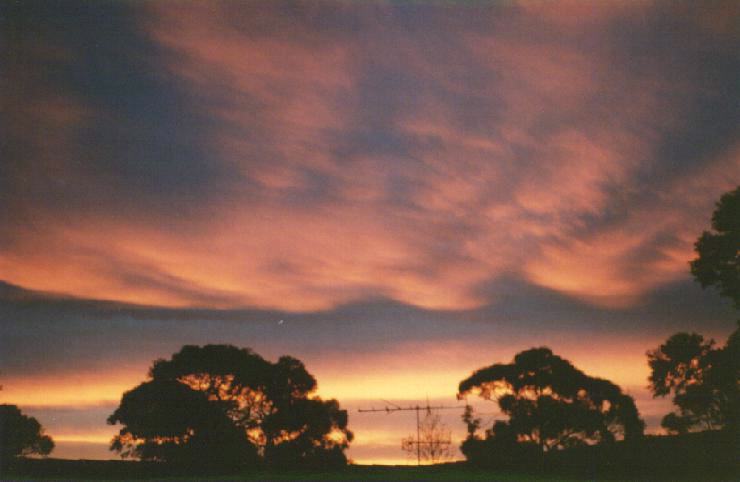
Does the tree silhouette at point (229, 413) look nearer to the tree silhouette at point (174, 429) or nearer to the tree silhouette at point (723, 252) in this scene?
the tree silhouette at point (174, 429)

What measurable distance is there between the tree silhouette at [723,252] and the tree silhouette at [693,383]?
601cm

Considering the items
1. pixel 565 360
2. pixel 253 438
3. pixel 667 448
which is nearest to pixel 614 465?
pixel 667 448

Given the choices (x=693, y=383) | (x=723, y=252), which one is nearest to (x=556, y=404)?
(x=693, y=383)

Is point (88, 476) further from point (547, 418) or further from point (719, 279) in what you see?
point (547, 418)

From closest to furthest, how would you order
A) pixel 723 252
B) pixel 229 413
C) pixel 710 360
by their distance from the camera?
pixel 723 252 < pixel 710 360 < pixel 229 413

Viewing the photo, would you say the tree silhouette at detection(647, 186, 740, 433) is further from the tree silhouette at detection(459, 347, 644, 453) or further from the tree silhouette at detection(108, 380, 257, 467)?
the tree silhouette at detection(108, 380, 257, 467)

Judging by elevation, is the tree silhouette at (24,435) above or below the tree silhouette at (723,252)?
below

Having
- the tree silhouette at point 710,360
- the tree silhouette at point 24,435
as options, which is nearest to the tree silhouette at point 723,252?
the tree silhouette at point 710,360

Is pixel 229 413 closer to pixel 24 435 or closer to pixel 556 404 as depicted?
pixel 24 435

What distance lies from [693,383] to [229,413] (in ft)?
99.0

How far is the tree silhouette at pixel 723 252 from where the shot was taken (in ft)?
96.0

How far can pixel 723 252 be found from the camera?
2986 cm

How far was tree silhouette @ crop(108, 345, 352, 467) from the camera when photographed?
4531 centimetres

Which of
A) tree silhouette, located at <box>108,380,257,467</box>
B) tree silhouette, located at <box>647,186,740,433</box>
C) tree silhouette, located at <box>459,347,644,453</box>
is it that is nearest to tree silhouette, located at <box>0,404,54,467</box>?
tree silhouette, located at <box>108,380,257,467</box>
